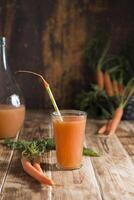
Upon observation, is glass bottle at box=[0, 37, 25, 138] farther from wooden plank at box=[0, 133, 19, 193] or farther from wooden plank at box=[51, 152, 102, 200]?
wooden plank at box=[51, 152, 102, 200]

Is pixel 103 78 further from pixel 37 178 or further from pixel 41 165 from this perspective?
pixel 37 178

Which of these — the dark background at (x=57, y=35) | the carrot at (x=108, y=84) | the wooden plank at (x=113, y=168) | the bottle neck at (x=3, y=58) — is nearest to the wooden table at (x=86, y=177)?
the wooden plank at (x=113, y=168)

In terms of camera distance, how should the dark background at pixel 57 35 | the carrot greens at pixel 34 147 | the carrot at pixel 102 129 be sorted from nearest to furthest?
the carrot greens at pixel 34 147 < the carrot at pixel 102 129 < the dark background at pixel 57 35

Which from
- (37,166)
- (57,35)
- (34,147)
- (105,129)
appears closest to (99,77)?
(57,35)

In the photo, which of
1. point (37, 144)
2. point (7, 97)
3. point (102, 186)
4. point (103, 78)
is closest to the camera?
point (102, 186)

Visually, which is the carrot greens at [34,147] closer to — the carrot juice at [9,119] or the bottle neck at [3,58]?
the carrot juice at [9,119]

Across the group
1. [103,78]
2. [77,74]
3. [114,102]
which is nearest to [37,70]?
[77,74]

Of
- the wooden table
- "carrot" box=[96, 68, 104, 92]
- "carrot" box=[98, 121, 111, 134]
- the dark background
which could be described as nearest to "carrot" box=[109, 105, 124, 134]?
"carrot" box=[98, 121, 111, 134]

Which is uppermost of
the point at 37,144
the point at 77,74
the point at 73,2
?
the point at 73,2

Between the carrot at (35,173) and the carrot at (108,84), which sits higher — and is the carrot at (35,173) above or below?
above
